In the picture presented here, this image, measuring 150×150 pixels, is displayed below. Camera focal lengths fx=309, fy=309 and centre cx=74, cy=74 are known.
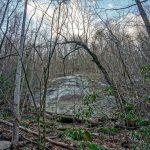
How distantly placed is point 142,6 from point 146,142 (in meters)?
5.22

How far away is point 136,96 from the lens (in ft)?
27.3

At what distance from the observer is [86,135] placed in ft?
26.2

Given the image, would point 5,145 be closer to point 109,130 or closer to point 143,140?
point 143,140

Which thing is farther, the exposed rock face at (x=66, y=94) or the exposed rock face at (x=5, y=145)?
the exposed rock face at (x=66, y=94)

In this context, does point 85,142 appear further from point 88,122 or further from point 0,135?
point 88,122

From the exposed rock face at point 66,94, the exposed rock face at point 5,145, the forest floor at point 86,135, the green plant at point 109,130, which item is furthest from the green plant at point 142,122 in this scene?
the exposed rock face at point 66,94

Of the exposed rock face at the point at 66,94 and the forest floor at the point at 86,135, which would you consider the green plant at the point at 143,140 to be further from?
the exposed rock face at the point at 66,94

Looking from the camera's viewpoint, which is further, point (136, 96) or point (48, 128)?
point (48, 128)

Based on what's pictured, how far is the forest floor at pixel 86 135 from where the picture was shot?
26.0 ft

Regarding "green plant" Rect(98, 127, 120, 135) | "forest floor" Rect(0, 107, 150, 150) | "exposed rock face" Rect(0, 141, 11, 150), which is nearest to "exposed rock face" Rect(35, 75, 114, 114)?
"forest floor" Rect(0, 107, 150, 150)

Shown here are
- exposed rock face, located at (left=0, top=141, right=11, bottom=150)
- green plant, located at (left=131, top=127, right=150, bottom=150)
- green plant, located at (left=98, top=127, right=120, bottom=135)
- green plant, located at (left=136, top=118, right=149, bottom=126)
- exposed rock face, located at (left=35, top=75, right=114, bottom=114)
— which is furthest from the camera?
exposed rock face, located at (left=35, top=75, right=114, bottom=114)

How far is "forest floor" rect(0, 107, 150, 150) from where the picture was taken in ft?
26.0

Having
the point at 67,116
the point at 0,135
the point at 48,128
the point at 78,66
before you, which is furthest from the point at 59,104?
the point at 78,66

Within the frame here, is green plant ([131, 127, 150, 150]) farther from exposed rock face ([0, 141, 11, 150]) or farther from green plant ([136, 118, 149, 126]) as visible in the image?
exposed rock face ([0, 141, 11, 150])
